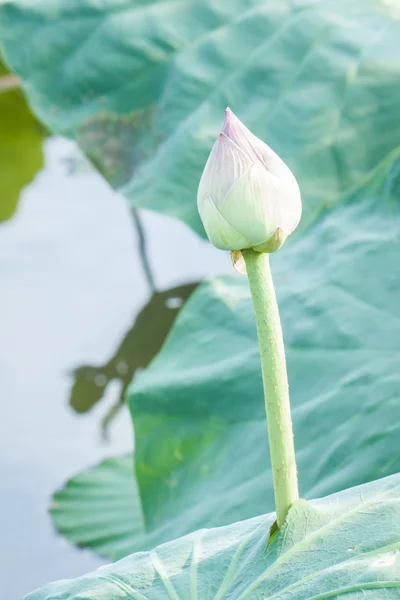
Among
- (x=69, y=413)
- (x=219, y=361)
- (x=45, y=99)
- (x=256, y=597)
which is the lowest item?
(x=69, y=413)

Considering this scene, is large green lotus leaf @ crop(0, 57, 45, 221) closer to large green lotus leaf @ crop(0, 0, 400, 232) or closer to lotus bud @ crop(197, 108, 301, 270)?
large green lotus leaf @ crop(0, 0, 400, 232)

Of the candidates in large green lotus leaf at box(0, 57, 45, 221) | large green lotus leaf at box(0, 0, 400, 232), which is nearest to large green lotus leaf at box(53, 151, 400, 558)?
large green lotus leaf at box(0, 0, 400, 232)

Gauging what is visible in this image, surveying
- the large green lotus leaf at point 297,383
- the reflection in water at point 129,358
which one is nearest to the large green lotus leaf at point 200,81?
the large green lotus leaf at point 297,383

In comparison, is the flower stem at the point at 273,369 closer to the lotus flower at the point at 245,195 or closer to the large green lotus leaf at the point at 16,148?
the lotus flower at the point at 245,195

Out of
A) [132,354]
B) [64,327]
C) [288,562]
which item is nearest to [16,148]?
[64,327]

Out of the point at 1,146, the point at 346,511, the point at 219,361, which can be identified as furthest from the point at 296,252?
the point at 1,146

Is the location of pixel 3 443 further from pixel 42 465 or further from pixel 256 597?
pixel 256 597

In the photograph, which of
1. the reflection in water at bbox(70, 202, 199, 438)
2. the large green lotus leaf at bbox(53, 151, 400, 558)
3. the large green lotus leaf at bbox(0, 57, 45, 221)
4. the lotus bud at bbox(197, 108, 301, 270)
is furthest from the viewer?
the large green lotus leaf at bbox(0, 57, 45, 221)
